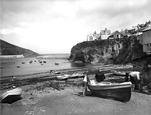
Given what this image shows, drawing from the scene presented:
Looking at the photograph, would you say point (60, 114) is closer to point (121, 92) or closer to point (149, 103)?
point (121, 92)

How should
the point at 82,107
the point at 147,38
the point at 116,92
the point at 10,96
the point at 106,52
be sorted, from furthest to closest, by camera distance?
the point at 106,52, the point at 147,38, the point at 10,96, the point at 116,92, the point at 82,107

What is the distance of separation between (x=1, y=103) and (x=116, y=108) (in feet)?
43.9

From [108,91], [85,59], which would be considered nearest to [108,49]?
[85,59]

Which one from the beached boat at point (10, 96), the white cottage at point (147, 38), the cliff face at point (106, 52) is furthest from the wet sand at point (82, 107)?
the cliff face at point (106, 52)

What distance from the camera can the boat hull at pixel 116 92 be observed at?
1405 cm

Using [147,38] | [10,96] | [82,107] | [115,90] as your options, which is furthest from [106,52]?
[10,96]

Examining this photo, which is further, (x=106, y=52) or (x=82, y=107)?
(x=106, y=52)

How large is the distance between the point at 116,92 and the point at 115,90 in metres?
0.26

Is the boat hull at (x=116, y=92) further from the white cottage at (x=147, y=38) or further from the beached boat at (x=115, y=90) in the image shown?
the white cottage at (x=147, y=38)

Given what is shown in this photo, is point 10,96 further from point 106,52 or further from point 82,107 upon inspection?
point 106,52

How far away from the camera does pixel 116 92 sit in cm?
1456

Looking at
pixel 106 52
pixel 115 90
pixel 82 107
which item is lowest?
pixel 82 107

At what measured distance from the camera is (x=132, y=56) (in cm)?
5741

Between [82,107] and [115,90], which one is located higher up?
[115,90]
